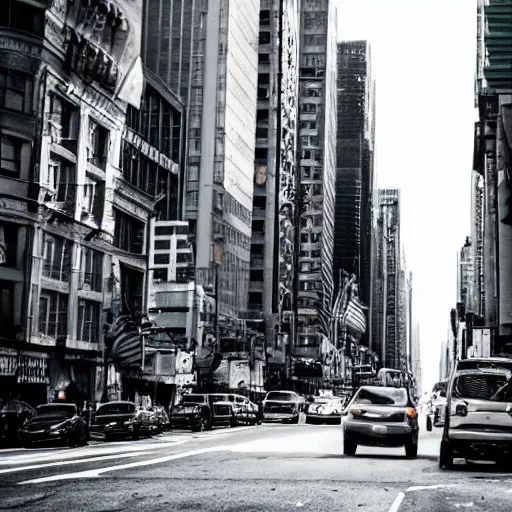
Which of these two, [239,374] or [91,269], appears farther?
[239,374]

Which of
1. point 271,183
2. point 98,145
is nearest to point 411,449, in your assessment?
point 98,145

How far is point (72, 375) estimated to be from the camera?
61031 mm

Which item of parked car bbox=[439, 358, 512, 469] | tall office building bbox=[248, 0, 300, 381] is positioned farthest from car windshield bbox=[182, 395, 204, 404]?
tall office building bbox=[248, 0, 300, 381]

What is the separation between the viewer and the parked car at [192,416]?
49.5 meters

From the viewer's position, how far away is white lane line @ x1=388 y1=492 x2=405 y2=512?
41.7ft

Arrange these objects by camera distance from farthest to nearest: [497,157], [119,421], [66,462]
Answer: [497,157], [119,421], [66,462]

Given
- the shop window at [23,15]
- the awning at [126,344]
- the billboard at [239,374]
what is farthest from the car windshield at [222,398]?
the billboard at [239,374]

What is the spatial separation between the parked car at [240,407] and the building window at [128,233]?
44.9 ft

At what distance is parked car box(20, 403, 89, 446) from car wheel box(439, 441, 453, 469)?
1477 cm

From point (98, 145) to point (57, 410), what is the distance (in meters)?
34.0

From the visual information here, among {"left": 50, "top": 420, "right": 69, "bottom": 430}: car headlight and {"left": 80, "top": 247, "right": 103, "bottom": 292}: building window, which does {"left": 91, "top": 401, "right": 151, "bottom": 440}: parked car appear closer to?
{"left": 50, "top": 420, "right": 69, "bottom": 430}: car headlight

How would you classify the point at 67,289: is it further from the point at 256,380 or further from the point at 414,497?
the point at 256,380

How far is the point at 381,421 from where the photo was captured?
25.5 m

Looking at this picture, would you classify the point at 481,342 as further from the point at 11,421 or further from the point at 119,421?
the point at 11,421
